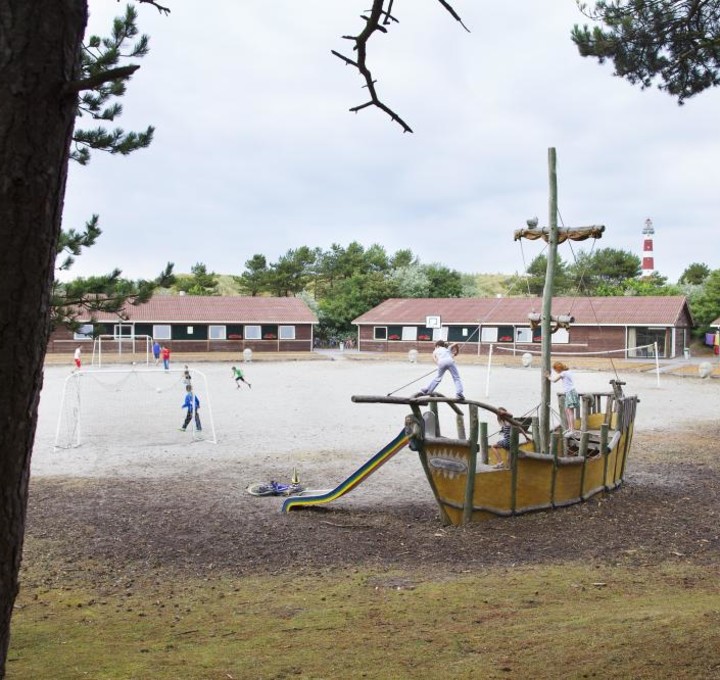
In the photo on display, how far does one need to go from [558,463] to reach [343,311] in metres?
57.8

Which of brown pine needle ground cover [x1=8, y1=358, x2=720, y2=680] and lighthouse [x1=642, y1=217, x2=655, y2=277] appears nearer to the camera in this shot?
brown pine needle ground cover [x1=8, y1=358, x2=720, y2=680]

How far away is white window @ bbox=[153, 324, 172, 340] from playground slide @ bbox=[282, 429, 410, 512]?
4425 centimetres

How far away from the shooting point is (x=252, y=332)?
54.1 m

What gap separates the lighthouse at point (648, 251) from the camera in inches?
2867

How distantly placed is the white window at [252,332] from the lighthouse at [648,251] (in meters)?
42.4

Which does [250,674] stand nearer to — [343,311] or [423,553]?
[423,553]

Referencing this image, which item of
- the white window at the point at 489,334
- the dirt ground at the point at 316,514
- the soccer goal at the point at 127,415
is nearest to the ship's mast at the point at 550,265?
the dirt ground at the point at 316,514

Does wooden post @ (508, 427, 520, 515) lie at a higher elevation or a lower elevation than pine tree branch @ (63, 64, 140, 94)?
lower

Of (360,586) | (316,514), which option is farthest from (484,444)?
(360,586)

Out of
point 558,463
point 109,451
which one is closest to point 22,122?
point 558,463

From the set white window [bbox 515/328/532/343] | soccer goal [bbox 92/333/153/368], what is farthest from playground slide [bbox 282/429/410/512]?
white window [bbox 515/328/532/343]

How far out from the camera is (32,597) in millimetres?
6555

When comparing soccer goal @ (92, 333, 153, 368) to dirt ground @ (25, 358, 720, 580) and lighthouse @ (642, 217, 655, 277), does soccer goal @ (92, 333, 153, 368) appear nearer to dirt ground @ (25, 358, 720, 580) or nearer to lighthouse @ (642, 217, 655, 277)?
dirt ground @ (25, 358, 720, 580)

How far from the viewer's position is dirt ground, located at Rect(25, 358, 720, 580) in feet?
25.3
